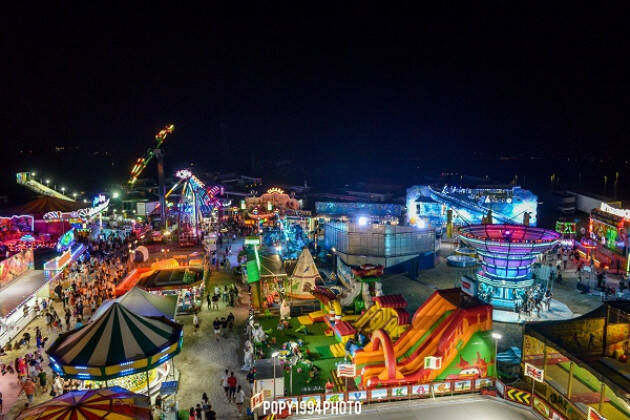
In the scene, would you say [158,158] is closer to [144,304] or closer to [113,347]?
[144,304]

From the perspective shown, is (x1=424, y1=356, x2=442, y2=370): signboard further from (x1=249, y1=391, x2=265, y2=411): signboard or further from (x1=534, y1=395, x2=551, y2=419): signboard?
(x1=249, y1=391, x2=265, y2=411): signboard

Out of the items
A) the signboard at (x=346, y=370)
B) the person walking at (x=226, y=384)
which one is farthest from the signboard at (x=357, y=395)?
the person walking at (x=226, y=384)

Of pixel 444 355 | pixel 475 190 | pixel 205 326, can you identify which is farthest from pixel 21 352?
pixel 475 190

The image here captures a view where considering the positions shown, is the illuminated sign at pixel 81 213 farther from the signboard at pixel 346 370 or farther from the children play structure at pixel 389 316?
the signboard at pixel 346 370

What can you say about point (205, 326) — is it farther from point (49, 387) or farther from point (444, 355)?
point (444, 355)

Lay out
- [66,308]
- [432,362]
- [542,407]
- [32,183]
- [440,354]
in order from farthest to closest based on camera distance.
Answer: [32,183]
[66,308]
[440,354]
[432,362]
[542,407]

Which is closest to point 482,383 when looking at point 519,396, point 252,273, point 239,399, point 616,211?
point 519,396
